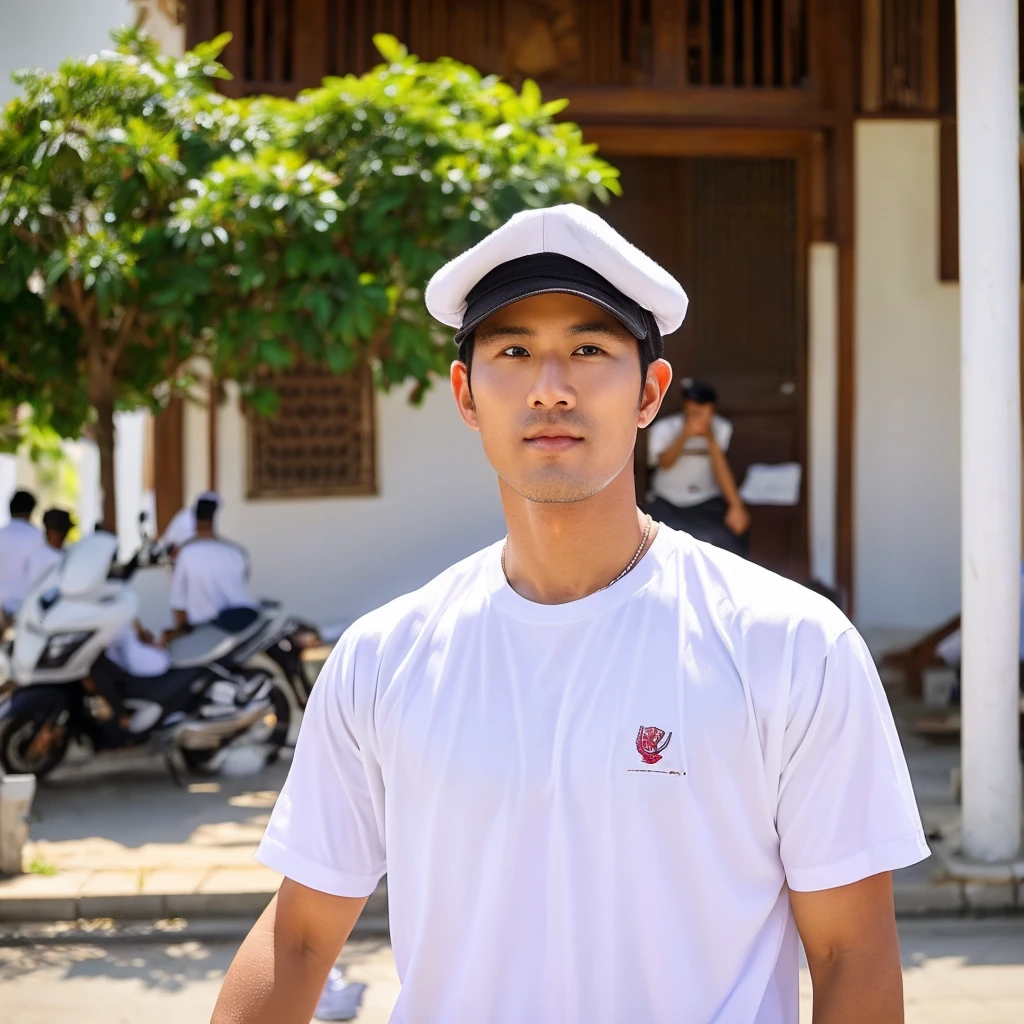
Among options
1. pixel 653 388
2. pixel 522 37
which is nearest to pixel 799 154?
pixel 522 37

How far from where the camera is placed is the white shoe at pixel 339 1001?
15.6 ft

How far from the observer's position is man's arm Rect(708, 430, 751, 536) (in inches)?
352

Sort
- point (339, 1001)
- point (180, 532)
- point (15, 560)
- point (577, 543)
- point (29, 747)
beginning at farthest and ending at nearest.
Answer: point (15, 560) → point (180, 532) → point (29, 747) → point (339, 1001) → point (577, 543)

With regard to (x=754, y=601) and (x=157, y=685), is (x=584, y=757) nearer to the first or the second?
(x=754, y=601)

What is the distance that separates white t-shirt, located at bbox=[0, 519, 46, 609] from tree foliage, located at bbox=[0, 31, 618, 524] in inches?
84.8

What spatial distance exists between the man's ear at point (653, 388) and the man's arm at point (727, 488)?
22.3 feet

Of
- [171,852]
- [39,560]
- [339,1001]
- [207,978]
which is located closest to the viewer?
[339,1001]

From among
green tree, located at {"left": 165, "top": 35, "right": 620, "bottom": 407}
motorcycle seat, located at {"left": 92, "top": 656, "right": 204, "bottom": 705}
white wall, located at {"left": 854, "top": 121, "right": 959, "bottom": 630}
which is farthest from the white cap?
white wall, located at {"left": 854, "top": 121, "right": 959, "bottom": 630}

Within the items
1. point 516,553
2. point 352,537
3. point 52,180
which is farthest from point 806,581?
point 516,553

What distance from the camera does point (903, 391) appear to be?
10.5 meters

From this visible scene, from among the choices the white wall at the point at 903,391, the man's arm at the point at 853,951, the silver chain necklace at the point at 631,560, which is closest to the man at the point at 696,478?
the white wall at the point at 903,391

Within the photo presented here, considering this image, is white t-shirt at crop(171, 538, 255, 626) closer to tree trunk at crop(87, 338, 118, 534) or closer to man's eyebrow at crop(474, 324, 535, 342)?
tree trunk at crop(87, 338, 118, 534)

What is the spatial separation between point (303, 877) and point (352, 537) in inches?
328

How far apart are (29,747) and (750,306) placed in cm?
580
